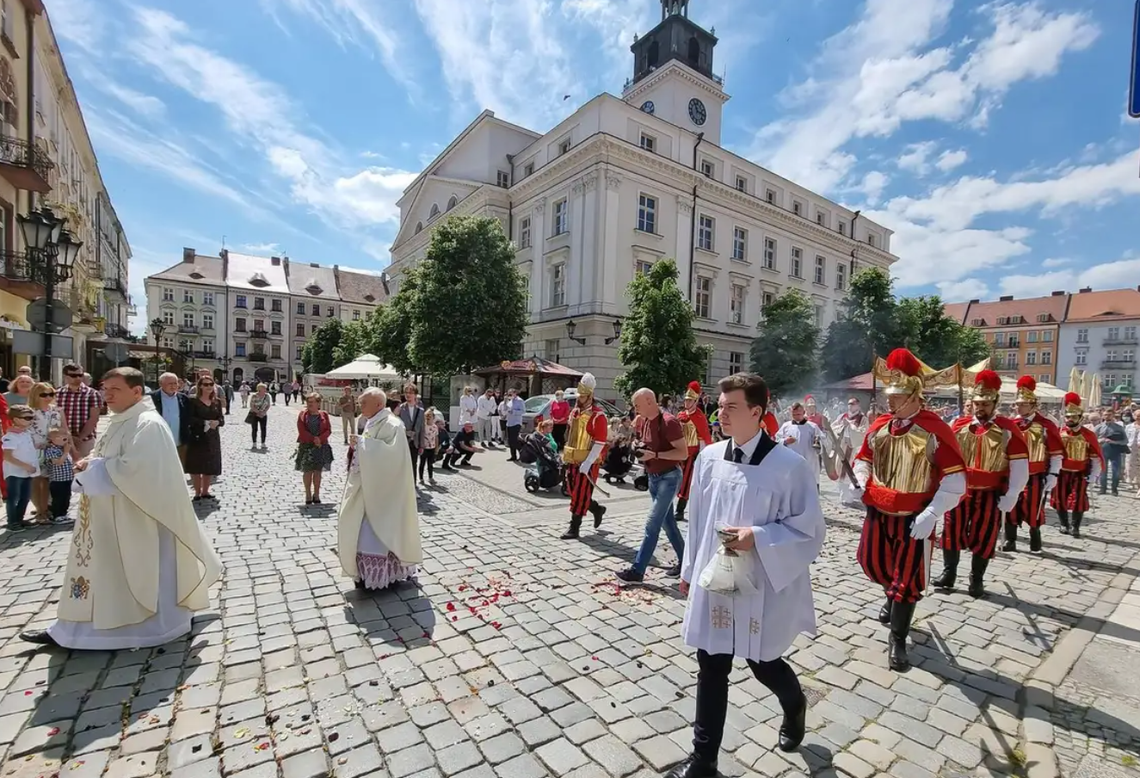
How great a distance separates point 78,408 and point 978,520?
35.7 feet

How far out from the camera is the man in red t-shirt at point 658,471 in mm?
5352

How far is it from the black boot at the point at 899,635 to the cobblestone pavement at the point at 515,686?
10cm

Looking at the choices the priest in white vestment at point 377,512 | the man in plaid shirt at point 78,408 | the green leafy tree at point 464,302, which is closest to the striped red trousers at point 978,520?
the priest in white vestment at point 377,512

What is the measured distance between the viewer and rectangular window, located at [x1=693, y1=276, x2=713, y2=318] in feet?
110

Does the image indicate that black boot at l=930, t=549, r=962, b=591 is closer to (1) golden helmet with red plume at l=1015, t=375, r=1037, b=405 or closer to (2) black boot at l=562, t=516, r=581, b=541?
(1) golden helmet with red plume at l=1015, t=375, r=1037, b=405

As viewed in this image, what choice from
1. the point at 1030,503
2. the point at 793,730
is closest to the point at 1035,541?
the point at 1030,503

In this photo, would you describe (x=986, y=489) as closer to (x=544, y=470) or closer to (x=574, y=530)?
(x=574, y=530)

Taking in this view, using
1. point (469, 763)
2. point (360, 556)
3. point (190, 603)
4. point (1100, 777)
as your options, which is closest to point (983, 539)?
point (1100, 777)

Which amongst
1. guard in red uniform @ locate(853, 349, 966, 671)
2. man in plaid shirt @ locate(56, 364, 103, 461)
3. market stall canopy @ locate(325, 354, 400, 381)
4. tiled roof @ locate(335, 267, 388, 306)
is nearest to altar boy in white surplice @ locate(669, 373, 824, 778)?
guard in red uniform @ locate(853, 349, 966, 671)

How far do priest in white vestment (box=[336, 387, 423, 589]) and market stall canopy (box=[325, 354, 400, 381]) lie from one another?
24.7m

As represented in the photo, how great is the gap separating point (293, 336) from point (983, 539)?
7647 centimetres

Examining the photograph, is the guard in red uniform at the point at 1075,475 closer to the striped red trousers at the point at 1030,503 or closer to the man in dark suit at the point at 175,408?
the striped red trousers at the point at 1030,503

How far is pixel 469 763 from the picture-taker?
272 cm

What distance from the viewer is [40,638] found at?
146 inches
